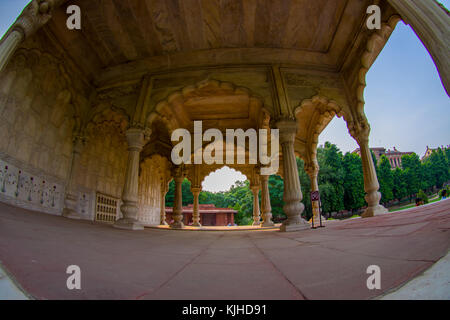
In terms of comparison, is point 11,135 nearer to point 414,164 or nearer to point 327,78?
point 327,78

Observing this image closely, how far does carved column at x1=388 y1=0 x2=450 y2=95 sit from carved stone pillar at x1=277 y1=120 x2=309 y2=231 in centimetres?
314

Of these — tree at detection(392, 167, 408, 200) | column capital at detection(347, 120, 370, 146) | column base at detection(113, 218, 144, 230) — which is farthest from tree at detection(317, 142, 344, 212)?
column base at detection(113, 218, 144, 230)

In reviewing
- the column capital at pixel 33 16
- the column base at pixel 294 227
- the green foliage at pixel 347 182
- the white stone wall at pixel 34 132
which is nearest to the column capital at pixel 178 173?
the white stone wall at pixel 34 132

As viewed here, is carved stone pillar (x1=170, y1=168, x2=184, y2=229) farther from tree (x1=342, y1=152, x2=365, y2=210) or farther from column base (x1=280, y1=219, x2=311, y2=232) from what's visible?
tree (x1=342, y1=152, x2=365, y2=210)

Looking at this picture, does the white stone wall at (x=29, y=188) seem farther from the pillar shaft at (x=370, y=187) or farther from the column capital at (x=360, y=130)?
the column capital at (x=360, y=130)

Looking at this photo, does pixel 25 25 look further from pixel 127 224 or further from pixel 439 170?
pixel 439 170

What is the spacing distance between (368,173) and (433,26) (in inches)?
168

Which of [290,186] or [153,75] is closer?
[290,186]

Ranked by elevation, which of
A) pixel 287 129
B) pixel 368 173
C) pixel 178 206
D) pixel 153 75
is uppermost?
pixel 153 75

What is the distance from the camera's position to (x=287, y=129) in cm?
593

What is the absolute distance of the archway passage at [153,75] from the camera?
216 inches

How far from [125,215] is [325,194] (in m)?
24.6

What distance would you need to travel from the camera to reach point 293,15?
5.88 metres

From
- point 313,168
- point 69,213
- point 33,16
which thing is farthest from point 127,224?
point 313,168
